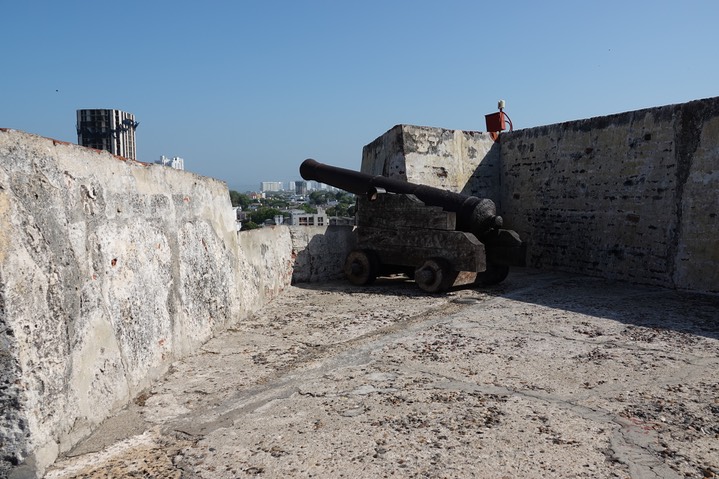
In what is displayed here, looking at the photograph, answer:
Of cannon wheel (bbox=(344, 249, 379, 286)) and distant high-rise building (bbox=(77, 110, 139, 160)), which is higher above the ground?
distant high-rise building (bbox=(77, 110, 139, 160))

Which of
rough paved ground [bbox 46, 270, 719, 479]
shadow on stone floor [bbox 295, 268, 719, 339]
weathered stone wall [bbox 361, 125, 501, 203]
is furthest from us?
weathered stone wall [bbox 361, 125, 501, 203]

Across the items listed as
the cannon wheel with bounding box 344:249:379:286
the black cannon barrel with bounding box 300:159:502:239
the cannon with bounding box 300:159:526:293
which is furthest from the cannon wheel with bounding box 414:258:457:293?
the cannon wheel with bounding box 344:249:379:286

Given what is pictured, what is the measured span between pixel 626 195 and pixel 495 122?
11.7 ft

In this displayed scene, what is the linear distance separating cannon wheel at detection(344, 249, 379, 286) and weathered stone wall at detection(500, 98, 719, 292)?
3125 mm

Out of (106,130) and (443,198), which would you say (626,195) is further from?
(106,130)

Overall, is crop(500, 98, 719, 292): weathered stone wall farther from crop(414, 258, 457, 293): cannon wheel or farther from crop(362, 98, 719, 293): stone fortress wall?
crop(414, 258, 457, 293): cannon wheel

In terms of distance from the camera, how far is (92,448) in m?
2.64

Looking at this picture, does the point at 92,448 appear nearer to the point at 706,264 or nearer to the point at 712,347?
the point at 712,347

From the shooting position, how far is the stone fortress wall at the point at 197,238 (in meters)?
2.46

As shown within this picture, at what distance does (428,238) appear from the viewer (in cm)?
716

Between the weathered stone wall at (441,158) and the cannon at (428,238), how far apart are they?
1.67m

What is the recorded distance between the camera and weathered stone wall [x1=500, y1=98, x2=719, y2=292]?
22.6 feet

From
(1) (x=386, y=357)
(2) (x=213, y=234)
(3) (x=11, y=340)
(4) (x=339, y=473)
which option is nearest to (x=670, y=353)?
(1) (x=386, y=357)

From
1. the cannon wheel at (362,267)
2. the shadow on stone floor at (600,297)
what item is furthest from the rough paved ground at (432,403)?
the cannon wheel at (362,267)
